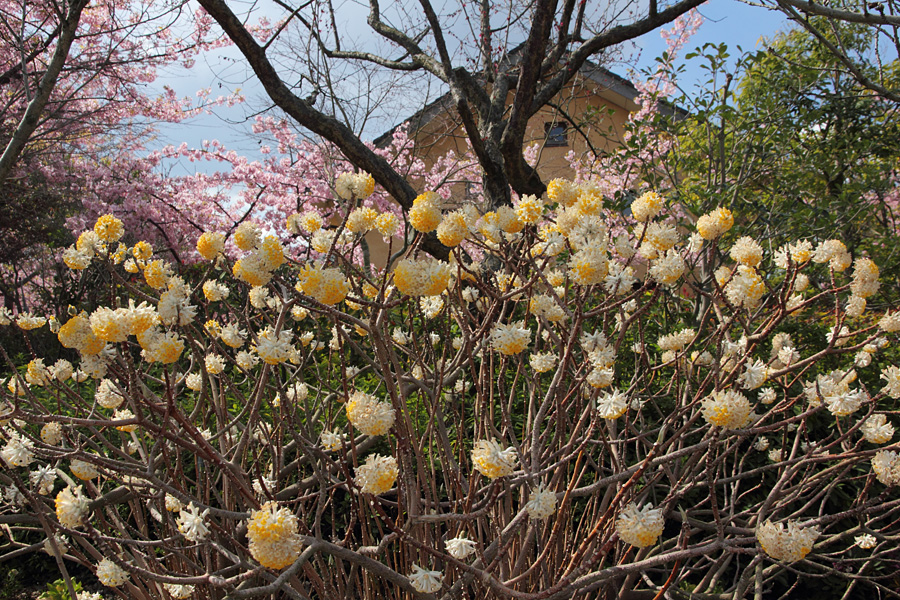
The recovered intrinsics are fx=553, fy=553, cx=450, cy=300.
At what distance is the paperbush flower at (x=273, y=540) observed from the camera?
97cm

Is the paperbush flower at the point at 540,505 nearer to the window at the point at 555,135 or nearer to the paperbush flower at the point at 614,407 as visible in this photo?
the paperbush flower at the point at 614,407

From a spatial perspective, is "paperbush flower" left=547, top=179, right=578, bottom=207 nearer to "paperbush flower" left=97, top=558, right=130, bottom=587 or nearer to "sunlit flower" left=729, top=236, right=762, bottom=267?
"sunlit flower" left=729, top=236, right=762, bottom=267

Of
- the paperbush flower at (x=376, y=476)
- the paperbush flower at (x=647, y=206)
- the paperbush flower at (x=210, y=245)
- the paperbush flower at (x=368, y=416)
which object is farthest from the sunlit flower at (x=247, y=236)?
the paperbush flower at (x=647, y=206)

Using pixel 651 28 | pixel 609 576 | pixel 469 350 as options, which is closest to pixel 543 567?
pixel 609 576

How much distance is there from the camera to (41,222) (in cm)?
923

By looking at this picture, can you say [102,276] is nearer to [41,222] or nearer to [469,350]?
[41,222]

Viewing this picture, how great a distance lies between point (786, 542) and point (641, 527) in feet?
1.03

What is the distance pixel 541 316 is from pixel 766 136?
12.3 ft

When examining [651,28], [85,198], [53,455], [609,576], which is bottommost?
[609,576]

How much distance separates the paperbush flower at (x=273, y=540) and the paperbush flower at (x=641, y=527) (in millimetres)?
663

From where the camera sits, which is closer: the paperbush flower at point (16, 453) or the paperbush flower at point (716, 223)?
the paperbush flower at point (16, 453)

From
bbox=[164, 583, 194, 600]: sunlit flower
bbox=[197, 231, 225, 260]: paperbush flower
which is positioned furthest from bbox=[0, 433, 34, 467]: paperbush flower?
bbox=[197, 231, 225, 260]: paperbush flower

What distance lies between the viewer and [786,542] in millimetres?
1162

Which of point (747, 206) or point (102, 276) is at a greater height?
point (102, 276)
